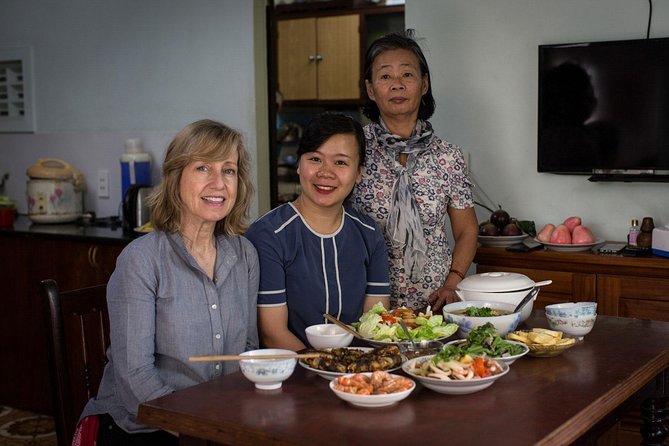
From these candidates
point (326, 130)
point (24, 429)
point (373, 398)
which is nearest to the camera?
point (373, 398)

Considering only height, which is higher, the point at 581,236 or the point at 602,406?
the point at 581,236

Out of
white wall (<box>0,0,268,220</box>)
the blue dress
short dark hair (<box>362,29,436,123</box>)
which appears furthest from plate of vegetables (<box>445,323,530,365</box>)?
white wall (<box>0,0,268,220</box>)

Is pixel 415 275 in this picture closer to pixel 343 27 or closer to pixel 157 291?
pixel 157 291

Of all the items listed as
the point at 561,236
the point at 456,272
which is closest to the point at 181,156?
the point at 456,272

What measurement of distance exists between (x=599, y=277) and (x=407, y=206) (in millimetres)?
972

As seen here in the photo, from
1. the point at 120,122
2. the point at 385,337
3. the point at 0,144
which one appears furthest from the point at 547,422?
the point at 0,144

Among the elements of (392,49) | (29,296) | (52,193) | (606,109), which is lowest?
(29,296)

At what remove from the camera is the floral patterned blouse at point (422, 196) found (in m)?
2.89

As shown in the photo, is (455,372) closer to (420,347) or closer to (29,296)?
(420,347)

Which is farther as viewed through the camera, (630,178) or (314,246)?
(630,178)

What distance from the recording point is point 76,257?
4.01 meters

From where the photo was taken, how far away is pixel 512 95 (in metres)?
3.86

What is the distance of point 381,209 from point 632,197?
4.34 ft

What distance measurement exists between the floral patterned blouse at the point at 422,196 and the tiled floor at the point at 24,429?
6.04 ft
